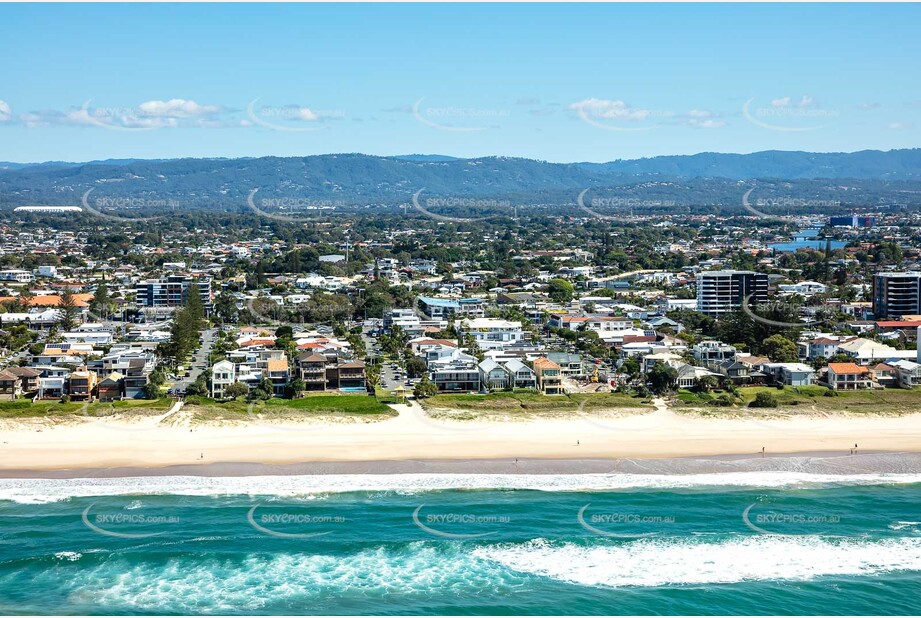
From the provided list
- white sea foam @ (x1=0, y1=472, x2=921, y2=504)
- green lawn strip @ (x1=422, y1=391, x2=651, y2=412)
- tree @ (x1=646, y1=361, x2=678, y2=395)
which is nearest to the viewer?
white sea foam @ (x1=0, y1=472, x2=921, y2=504)

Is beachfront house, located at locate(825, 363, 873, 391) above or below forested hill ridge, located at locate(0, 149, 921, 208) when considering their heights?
below

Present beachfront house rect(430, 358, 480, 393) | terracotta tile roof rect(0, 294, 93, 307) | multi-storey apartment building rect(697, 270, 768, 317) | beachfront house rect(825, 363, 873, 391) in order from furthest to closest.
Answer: multi-storey apartment building rect(697, 270, 768, 317), terracotta tile roof rect(0, 294, 93, 307), beachfront house rect(825, 363, 873, 391), beachfront house rect(430, 358, 480, 393)

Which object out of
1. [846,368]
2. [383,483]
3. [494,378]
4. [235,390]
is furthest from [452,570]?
[846,368]

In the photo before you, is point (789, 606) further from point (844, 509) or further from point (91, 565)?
point (91, 565)

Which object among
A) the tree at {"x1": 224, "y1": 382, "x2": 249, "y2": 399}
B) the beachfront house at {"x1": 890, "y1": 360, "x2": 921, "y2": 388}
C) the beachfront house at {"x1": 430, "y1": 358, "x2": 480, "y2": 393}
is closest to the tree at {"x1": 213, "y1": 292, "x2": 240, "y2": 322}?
the tree at {"x1": 224, "y1": 382, "x2": 249, "y2": 399}

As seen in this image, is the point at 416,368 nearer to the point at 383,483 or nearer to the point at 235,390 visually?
the point at 235,390

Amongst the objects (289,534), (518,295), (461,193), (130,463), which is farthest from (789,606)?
(461,193)

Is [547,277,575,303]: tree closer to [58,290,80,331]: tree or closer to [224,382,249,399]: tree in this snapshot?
[58,290,80,331]: tree

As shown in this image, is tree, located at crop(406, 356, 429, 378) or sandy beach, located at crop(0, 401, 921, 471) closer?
sandy beach, located at crop(0, 401, 921, 471)
